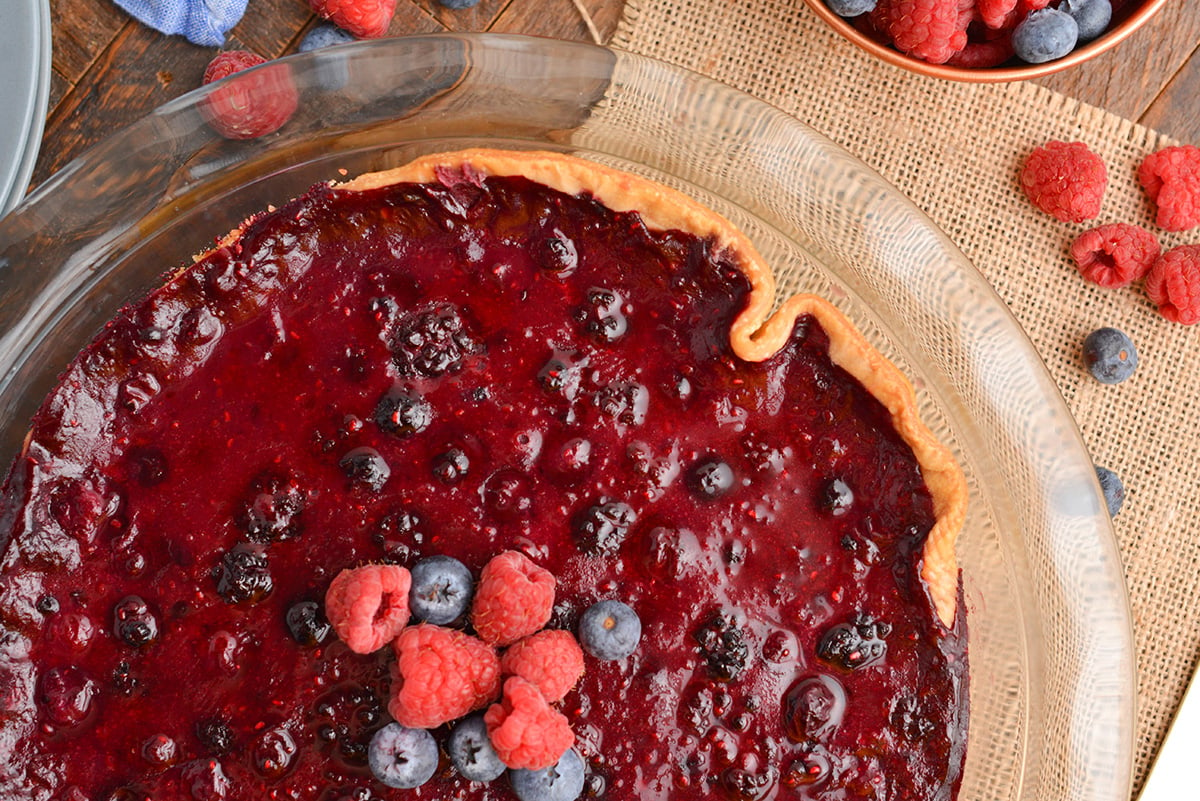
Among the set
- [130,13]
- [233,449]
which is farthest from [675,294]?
[130,13]

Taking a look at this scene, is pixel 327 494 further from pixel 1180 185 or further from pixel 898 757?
pixel 1180 185

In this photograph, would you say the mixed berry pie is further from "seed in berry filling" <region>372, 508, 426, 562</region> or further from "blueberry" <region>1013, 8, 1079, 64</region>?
"blueberry" <region>1013, 8, 1079, 64</region>

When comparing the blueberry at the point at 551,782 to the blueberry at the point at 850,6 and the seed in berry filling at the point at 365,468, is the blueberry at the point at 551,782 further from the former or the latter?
the blueberry at the point at 850,6

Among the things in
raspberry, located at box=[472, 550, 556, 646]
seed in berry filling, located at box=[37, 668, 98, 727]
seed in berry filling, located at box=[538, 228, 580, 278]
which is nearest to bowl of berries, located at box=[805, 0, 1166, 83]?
seed in berry filling, located at box=[538, 228, 580, 278]

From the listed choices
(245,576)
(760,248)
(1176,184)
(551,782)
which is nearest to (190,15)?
(245,576)

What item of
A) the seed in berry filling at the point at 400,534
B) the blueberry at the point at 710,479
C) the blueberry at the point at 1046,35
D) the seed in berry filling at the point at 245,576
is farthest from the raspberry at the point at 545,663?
the blueberry at the point at 1046,35
